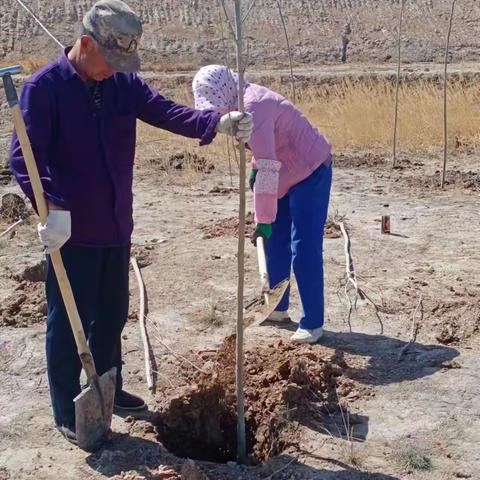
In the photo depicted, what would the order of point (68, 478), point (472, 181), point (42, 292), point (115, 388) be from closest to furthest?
Answer: point (68, 478), point (115, 388), point (42, 292), point (472, 181)

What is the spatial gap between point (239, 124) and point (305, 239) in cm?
Result: 133

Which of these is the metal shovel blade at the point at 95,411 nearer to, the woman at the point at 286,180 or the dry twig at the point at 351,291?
the woman at the point at 286,180

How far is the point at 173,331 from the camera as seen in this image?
490cm

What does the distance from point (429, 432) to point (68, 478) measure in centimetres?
150

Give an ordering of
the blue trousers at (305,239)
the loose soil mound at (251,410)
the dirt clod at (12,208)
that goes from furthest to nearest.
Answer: the dirt clod at (12,208) → the blue trousers at (305,239) → the loose soil mound at (251,410)

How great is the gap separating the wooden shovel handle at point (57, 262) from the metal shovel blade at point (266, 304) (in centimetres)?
88

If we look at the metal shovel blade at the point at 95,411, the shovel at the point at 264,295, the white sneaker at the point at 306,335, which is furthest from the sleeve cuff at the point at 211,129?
the white sneaker at the point at 306,335

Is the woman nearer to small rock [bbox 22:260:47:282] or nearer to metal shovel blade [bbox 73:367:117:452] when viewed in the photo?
metal shovel blade [bbox 73:367:117:452]

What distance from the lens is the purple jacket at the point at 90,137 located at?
124 inches

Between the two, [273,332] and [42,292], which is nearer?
[273,332]

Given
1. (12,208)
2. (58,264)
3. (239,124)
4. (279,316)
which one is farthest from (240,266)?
(12,208)

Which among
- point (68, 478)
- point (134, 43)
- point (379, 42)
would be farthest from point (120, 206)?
point (379, 42)

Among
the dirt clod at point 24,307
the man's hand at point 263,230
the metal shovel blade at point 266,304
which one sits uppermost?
the man's hand at point 263,230

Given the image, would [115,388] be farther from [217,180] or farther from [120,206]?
[217,180]
